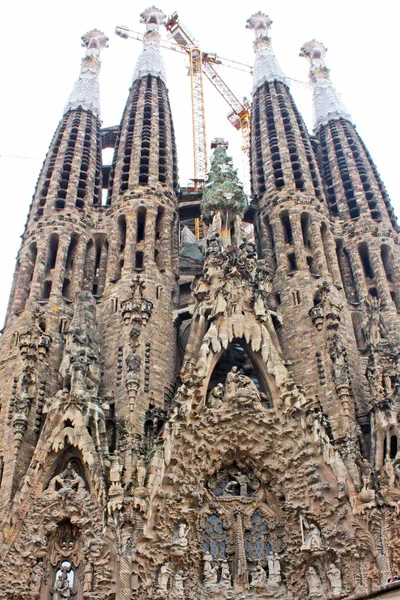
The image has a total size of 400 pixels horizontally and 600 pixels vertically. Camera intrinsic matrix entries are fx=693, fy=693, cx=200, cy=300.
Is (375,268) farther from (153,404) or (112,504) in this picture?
(112,504)

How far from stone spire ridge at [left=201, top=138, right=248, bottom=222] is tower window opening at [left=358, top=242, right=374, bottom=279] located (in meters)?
4.52

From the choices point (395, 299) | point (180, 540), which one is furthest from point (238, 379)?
point (395, 299)

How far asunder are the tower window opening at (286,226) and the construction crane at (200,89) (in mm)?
17233

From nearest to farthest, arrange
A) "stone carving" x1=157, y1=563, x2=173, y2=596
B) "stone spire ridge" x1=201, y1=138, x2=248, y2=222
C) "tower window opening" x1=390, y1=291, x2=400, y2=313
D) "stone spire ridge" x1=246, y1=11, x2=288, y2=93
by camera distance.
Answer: "stone carving" x1=157, y1=563, x2=173, y2=596
"tower window opening" x1=390, y1=291, x2=400, y2=313
"stone spire ridge" x1=201, y1=138, x2=248, y2=222
"stone spire ridge" x1=246, y1=11, x2=288, y2=93

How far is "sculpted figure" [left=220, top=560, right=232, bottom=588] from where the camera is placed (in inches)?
630

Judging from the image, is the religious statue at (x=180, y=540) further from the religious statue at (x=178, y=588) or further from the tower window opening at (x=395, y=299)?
the tower window opening at (x=395, y=299)

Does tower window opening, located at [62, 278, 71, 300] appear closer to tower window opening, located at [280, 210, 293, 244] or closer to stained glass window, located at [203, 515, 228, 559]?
tower window opening, located at [280, 210, 293, 244]

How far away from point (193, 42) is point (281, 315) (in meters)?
30.2

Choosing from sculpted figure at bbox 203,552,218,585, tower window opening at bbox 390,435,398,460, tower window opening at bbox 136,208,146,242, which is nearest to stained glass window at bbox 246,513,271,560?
sculpted figure at bbox 203,552,218,585

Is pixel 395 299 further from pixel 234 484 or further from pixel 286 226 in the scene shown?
pixel 234 484

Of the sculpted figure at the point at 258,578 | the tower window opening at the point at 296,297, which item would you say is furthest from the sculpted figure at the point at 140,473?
the tower window opening at the point at 296,297

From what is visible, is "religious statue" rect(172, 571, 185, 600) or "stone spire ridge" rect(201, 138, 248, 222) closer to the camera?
"religious statue" rect(172, 571, 185, 600)

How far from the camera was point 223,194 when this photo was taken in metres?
23.8

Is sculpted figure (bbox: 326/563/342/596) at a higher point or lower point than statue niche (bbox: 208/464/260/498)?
lower
